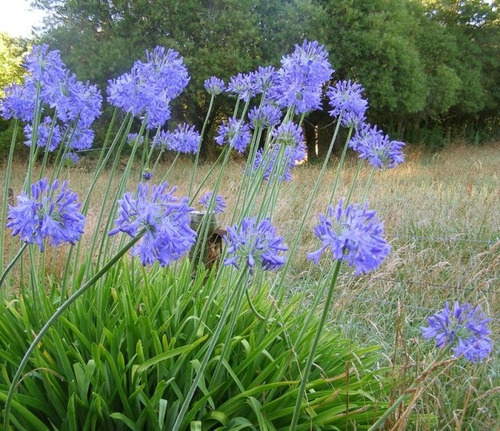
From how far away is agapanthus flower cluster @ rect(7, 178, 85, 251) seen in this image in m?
1.31

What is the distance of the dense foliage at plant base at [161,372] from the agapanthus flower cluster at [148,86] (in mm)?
757

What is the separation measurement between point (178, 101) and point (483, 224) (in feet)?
29.8

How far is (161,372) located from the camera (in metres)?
1.90

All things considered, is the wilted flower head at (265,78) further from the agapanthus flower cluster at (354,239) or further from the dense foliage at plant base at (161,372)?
the agapanthus flower cluster at (354,239)

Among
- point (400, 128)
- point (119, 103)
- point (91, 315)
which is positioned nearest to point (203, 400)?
point (91, 315)

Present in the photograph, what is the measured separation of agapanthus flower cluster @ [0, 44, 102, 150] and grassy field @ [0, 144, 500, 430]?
130 cm

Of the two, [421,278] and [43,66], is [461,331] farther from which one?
[421,278]

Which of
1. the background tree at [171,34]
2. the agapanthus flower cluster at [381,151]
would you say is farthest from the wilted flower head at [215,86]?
the background tree at [171,34]

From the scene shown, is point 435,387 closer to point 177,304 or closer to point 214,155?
point 177,304

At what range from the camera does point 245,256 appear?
4.61 feet

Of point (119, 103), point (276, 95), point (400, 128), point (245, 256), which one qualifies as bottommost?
point (245, 256)

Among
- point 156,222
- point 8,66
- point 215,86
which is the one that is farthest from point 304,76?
point 8,66

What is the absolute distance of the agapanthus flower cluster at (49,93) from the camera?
2074 millimetres

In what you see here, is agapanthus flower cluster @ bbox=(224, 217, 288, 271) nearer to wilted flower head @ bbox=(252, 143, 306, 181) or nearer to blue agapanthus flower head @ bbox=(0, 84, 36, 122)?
wilted flower head @ bbox=(252, 143, 306, 181)
